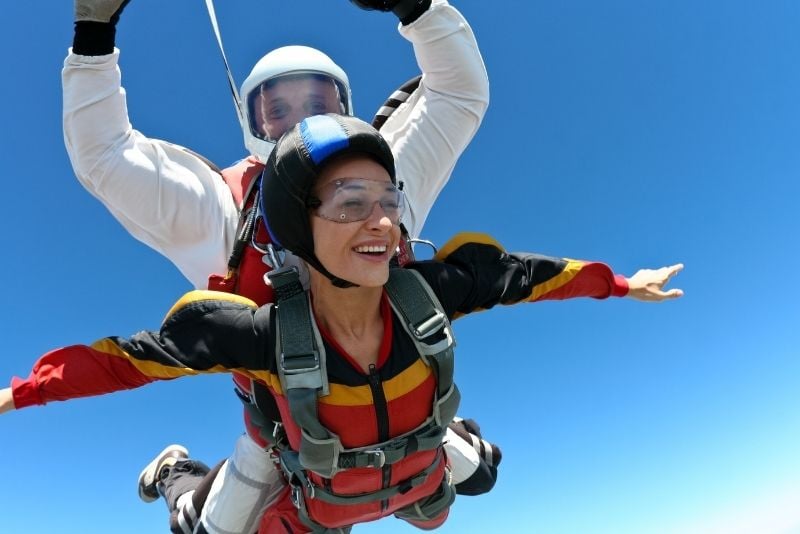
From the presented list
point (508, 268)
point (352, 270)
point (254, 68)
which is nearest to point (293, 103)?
point (254, 68)

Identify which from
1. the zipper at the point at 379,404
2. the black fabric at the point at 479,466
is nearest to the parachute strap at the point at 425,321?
the zipper at the point at 379,404

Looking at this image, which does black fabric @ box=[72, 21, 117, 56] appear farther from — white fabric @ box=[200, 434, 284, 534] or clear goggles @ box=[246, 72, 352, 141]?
white fabric @ box=[200, 434, 284, 534]

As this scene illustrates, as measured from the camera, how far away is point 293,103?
2.38m

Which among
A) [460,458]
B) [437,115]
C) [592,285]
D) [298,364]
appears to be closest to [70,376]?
[298,364]

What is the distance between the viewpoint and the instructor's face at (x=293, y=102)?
2377 millimetres

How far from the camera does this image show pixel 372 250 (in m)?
1.81

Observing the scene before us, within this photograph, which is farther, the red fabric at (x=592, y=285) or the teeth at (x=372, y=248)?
the red fabric at (x=592, y=285)

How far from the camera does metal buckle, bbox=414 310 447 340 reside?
1909 millimetres

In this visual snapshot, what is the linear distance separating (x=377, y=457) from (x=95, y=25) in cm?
182

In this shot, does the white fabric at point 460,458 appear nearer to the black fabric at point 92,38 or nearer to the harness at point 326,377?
the harness at point 326,377

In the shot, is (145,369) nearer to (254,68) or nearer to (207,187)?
(207,187)

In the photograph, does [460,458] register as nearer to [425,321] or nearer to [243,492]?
[243,492]

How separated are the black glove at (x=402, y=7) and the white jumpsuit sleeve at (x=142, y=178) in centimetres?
96

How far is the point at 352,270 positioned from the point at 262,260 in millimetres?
513
